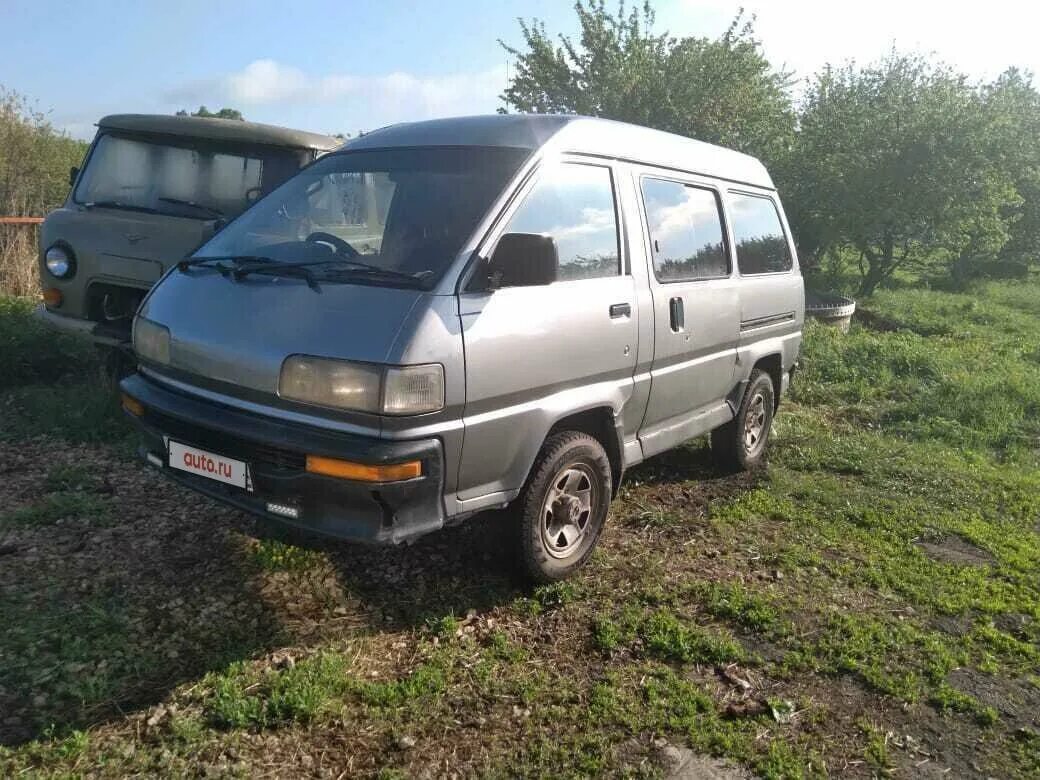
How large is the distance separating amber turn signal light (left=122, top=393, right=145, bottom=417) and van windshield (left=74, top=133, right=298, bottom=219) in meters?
2.74

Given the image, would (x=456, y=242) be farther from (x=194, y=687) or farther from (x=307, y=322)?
(x=194, y=687)

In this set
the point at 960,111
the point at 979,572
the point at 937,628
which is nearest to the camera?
the point at 937,628

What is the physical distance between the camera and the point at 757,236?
18.5ft

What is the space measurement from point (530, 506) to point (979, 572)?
8.45ft

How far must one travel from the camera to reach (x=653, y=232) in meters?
4.31

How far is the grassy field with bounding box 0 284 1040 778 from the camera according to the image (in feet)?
9.27

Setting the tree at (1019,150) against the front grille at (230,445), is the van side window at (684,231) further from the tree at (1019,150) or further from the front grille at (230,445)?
the tree at (1019,150)

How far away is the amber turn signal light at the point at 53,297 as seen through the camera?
584 cm

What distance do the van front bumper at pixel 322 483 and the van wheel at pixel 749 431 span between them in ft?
9.70

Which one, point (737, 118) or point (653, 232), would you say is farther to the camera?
point (737, 118)

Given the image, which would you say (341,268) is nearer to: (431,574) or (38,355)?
(431,574)

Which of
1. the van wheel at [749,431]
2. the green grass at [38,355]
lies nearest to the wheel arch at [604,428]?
the van wheel at [749,431]

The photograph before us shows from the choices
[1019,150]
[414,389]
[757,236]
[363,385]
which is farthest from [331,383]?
[1019,150]

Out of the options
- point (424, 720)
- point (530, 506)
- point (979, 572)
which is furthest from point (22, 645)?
point (979, 572)
